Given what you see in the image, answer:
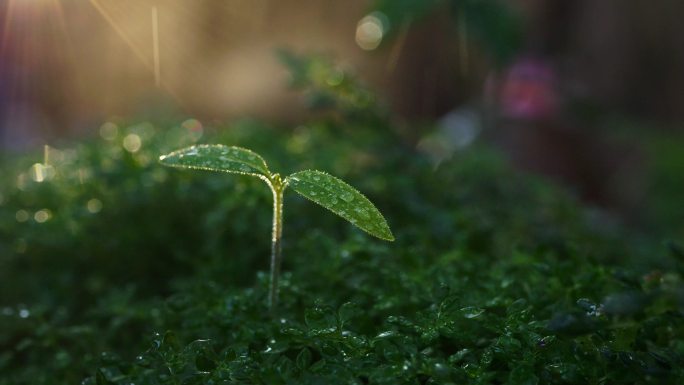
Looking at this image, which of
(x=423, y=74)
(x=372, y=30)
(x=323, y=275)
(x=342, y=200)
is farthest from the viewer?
(x=423, y=74)

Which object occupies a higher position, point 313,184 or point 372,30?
point 372,30

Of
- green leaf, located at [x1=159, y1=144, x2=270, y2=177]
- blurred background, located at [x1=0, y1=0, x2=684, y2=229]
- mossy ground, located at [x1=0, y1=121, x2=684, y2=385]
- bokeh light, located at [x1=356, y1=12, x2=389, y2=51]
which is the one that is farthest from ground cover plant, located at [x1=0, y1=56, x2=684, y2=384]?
blurred background, located at [x1=0, y1=0, x2=684, y2=229]

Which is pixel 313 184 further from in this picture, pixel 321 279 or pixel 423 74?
pixel 423 74

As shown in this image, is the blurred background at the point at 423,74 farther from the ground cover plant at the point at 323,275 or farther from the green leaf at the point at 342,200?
the green leaf at the point at 342,200

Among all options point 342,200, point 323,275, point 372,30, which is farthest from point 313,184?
point 372,30

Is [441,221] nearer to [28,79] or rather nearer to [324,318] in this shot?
[324,318]

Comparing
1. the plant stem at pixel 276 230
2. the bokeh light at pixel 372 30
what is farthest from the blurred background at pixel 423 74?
the plant stem at pixel 276 230

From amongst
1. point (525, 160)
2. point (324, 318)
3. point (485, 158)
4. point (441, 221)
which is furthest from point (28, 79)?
point (324, 318)

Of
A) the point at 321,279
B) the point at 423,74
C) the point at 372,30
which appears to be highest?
the point at 423,74

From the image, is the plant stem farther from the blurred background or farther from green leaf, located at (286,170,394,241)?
the blurred background
